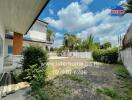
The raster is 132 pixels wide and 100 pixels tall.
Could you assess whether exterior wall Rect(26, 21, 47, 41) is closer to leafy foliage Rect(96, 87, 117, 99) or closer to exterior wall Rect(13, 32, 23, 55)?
exterior wall Rect(13, 32, 23, 55)

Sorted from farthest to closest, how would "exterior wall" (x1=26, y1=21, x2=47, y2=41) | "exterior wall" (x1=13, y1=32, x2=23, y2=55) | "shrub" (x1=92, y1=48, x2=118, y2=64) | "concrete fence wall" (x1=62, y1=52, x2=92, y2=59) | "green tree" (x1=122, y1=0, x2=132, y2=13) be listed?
1. "concrete fence wall" (x1=62, y1=52, x2=92, y2=59)
2. "exterior wall" (x1=26, y1=21, x2=47, y2=41)
3. "shrub" (x1=92, y1=48, x2=118, y2=64)
4. "exterior wall" (x1=13, y1=32, x2=23, y2=55)
5. "green tree" (x1=122, y1=0, x2=132, y2=13)

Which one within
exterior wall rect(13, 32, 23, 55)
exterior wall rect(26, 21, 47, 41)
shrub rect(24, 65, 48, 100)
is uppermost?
exterior wall rect(26, 21, 47, 41)

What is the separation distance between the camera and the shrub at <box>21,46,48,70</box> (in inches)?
352

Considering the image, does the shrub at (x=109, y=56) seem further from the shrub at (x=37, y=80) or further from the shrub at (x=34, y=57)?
the shrub at (x=37, y=80)

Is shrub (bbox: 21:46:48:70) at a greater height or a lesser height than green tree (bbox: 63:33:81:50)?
lesser

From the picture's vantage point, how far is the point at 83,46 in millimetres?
46094

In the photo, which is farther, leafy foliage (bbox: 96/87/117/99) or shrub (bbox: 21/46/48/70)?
shrub (bbox: 21/46/48/70)

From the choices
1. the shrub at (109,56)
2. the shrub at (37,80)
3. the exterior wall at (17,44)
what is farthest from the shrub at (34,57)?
the shrub at (109,56)

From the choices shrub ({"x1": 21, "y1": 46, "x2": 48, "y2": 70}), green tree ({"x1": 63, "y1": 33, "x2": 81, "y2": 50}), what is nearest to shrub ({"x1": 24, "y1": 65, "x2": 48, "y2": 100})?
shrub ({"x1": 21, "y1": 46, "x2": 48, "y2": 70})

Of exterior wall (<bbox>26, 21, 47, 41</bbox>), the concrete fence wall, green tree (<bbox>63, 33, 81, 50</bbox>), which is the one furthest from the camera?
green tree (<bbox>63, 33, 81, 50</bbox>)

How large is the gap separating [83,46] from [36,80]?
38761 millimetres

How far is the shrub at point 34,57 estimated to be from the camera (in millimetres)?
8930

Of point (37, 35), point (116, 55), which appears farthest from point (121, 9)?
point (37, 35)

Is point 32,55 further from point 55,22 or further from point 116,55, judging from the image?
point 55,22
